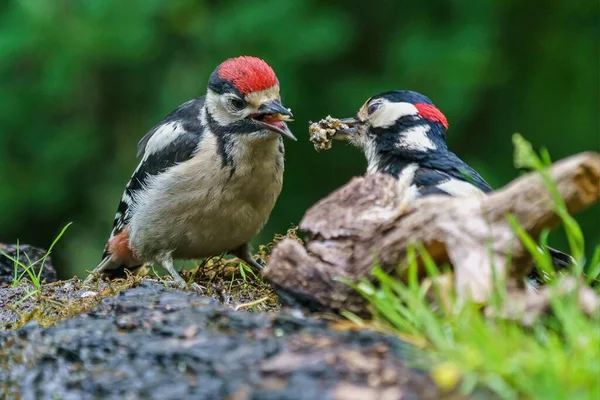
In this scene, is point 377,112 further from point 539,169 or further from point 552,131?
point 552,131

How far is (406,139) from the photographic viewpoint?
4469 millimetres

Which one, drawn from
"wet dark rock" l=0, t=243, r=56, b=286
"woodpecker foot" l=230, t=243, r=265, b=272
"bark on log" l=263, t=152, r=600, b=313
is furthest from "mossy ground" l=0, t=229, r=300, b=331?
"bark on log" l=263, t=152, r=600, b=313

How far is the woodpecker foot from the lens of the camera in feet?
15.8

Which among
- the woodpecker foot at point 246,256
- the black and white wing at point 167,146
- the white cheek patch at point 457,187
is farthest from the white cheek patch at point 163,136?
the white cheek patch at point 457,187

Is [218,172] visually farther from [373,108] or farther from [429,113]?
[429,113]

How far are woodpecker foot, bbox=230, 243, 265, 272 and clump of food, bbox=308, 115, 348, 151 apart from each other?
658 millimetres

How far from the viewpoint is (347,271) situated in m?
2.88

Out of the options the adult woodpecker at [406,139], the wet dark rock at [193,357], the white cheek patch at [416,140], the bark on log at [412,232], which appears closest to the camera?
the wet dark rock at [193,357]

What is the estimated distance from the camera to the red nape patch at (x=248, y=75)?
178 inches

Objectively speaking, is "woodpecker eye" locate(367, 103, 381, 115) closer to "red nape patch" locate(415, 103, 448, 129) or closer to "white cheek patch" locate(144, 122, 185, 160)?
"red nape patch" locate(415, 103, 448, 129)

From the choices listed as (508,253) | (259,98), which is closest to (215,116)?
(259,98)

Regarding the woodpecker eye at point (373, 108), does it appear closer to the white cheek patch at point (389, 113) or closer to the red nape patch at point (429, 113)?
the white cheek patch at point (389, 113)

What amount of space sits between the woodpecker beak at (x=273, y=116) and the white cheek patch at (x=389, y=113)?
462mm

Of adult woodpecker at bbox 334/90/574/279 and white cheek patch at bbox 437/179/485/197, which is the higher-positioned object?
adult woodpecker at bbox 334/90/574/279
